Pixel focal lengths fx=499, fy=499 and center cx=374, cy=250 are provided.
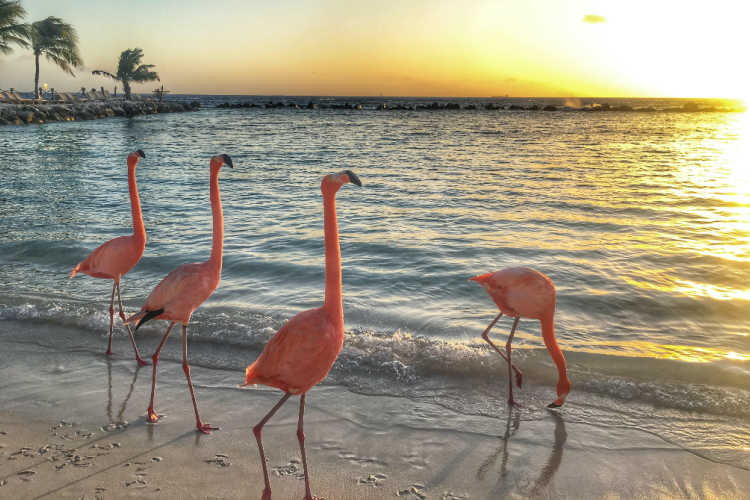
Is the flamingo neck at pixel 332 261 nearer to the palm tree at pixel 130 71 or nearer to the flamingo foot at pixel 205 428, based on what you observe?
the flamingo foot at pixel 205 428

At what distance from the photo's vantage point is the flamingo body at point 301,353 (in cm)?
312

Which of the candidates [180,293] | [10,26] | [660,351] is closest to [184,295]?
[180,293]

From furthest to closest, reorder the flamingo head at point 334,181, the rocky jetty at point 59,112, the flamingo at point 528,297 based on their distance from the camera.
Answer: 1. the rocky jetty at point 59,112
2. the flamingo at point 528,297
3. the flamingo head at point 334,181

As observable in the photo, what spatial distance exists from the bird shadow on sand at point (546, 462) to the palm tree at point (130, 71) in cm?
8985

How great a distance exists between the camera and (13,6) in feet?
141

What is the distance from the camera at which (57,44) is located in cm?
5191

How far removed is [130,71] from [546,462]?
3567 inches

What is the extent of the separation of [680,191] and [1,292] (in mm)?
17909

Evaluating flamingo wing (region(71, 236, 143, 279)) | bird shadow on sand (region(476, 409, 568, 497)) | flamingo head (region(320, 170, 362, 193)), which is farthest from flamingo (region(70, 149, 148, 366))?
bird shadow on sand (region(476, 409, 568, 497))

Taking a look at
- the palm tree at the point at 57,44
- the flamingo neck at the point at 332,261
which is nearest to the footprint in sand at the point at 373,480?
the flamingo neck at the point at 332,261

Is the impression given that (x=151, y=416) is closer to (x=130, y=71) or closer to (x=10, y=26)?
(x=10, y=26)

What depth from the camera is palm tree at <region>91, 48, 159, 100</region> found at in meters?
78.8

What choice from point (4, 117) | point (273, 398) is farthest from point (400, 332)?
point (4, 117)

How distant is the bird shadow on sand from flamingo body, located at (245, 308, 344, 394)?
4.75ft
